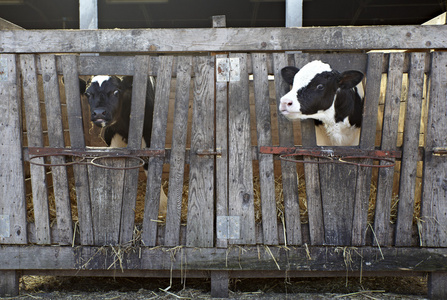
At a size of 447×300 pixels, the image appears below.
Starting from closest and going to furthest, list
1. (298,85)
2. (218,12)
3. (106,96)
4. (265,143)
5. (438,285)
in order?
(298,85), (265,143), (438,285), (106,96), (218,12)

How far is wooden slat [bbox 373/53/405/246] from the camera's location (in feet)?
11.8

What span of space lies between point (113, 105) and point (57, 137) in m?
0.73

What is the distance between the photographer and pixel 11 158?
3.69m

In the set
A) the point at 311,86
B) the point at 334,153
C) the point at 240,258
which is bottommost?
the point at 240,258

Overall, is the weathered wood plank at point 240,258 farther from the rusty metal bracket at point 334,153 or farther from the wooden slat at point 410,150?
the rusty metal bracket at point 334,153

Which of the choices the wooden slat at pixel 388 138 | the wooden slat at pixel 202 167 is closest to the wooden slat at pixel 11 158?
the wooden slat at pixel 202 167

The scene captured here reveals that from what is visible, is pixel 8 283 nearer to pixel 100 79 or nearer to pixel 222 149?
pixel 100 79

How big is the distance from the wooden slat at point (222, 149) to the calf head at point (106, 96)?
3.86 ft

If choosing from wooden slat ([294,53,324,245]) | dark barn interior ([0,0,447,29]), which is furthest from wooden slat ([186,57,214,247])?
dark barn interior ([0,0,447,29])

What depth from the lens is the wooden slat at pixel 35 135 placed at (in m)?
3.65

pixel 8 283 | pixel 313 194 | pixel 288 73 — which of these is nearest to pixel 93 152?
pixel 8 283

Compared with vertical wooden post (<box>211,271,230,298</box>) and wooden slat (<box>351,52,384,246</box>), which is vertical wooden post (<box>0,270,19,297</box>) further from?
wooden slat (<box>351,52,384,246</box>)

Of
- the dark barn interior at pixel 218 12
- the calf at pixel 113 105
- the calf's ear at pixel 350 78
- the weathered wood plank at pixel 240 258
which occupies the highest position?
the dark barn interior at pixel 218 12

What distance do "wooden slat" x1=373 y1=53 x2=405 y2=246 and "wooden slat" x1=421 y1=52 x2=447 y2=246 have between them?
0.31 meters
